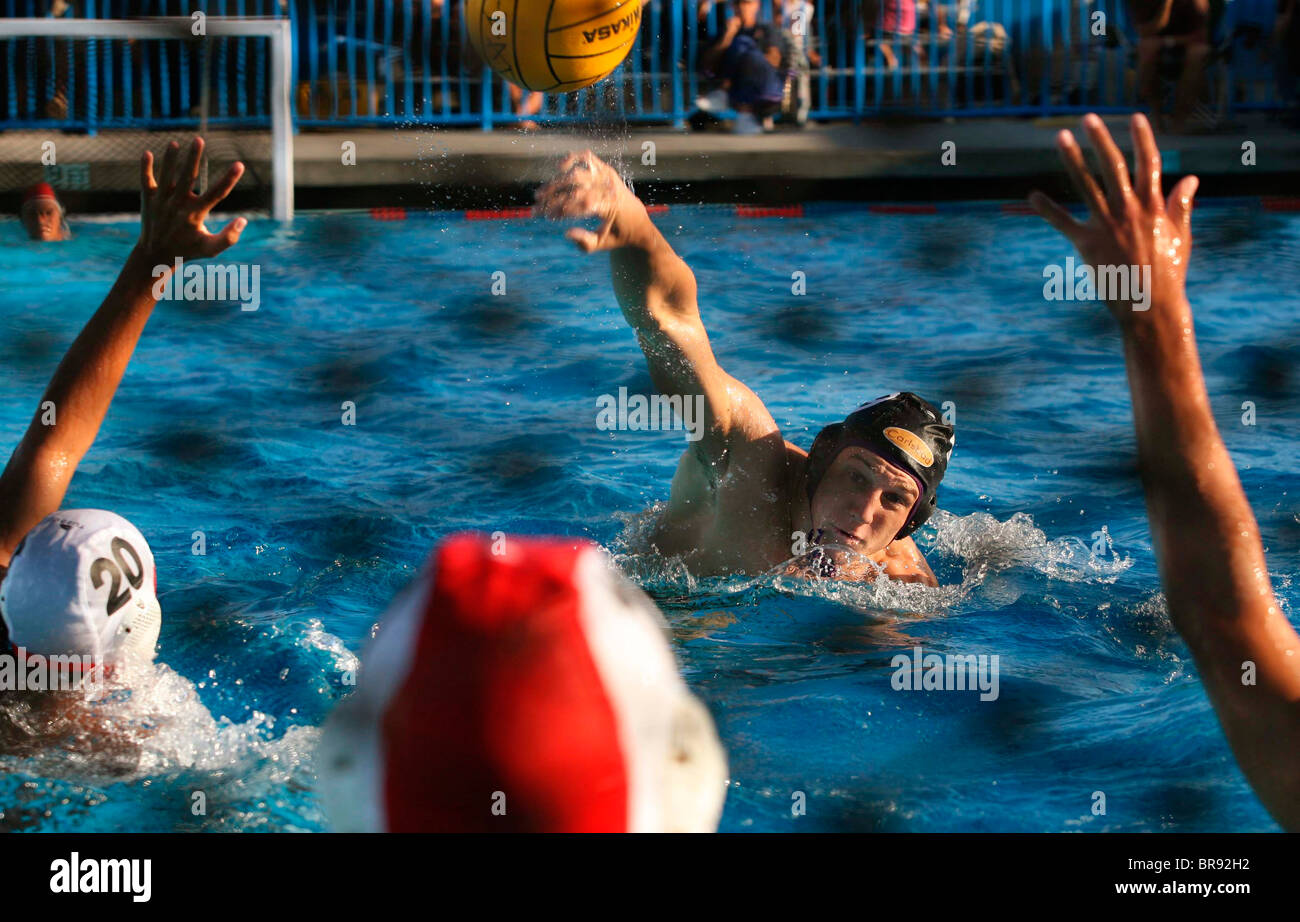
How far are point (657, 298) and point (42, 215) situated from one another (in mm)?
7039

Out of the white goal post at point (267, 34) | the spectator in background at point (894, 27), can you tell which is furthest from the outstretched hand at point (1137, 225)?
the spectator in background at point (894, 27)

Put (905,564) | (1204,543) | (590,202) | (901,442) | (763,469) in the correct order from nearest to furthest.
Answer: (1204,543), (590,202), (901,442), (763,469), (905,564)

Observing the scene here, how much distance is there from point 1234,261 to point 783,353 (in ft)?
12.2

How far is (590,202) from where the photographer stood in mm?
3199

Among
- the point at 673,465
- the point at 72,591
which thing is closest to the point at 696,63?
the point at 673,465

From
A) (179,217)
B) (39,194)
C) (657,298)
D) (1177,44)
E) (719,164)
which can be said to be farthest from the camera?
(1177,44)

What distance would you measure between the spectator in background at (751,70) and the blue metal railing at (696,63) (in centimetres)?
27

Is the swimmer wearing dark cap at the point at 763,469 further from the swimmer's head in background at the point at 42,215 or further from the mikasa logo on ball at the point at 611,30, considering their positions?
the swimmer's head in background at the point at 42,215

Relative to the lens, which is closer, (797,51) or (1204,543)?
(1204,543)

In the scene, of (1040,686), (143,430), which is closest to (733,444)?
(1040,686)

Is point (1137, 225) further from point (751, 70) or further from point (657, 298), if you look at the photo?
point (751, 70)

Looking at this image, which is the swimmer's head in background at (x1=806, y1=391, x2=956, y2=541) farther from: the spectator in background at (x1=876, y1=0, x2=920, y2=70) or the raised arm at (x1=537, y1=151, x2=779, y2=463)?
the spectator in background at (x1=876, y1=0, x2=920, y2=70)

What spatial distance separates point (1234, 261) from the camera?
970cm

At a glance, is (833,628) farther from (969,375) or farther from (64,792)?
(969,375)
